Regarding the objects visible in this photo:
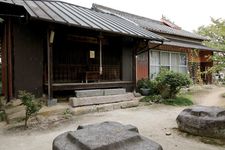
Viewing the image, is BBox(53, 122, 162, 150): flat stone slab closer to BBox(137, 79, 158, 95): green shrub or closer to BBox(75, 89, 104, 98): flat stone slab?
BBox(75, 89, 104, 98): flat stone slab

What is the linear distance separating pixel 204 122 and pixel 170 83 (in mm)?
4568

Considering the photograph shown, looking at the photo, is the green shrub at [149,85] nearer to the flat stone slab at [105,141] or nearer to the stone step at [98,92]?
the stone step at [98,92]

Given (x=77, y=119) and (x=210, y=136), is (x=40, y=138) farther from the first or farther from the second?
(x=210, y=136)

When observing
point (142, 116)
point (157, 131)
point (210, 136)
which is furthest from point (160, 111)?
point (210, 136)

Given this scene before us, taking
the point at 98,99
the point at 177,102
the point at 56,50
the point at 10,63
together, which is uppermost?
Result: the point at 56,50

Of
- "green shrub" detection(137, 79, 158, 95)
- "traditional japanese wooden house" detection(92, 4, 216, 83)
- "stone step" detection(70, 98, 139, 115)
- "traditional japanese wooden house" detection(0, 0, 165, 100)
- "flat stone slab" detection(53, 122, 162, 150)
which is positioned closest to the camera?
"flat stone slab" detection(53, 122, 162, 150)

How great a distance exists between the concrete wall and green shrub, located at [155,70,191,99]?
5369mm

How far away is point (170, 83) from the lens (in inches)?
357

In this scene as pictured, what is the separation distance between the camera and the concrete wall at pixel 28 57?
7.36 meters

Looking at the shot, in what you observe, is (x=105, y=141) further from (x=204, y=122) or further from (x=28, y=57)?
(x=28, y=57)

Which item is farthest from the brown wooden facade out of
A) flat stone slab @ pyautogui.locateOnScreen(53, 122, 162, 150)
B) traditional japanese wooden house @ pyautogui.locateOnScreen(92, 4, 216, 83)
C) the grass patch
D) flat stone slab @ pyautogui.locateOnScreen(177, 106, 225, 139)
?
flat stone slab @ pyautogui.locateOnScreen(53, 122, 162, 150)

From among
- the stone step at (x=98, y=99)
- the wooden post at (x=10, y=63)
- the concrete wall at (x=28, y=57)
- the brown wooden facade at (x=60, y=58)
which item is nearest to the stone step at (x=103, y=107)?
the stone step at (x=98, y=99)

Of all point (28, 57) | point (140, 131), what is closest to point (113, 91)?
point (140, 131)

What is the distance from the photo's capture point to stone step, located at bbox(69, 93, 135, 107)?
288 inches
